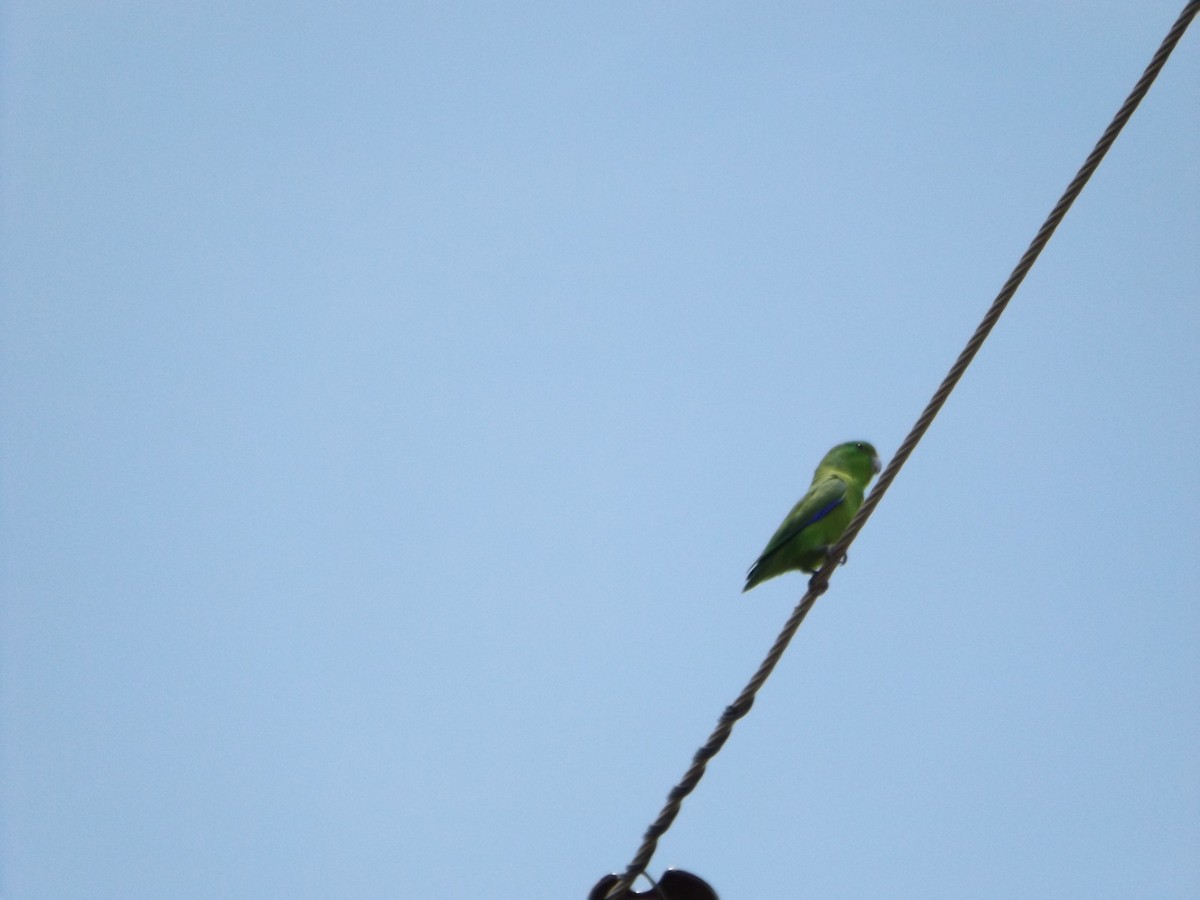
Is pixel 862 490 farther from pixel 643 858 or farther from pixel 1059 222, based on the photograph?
pixel 643 858

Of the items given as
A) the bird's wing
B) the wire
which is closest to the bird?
the bird's wing

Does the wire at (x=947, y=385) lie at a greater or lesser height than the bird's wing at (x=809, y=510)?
lesser

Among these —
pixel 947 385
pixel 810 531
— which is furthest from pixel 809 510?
pixel 947 385

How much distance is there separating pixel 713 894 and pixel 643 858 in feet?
1.14

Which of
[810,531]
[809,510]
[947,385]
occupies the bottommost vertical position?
[947,385]

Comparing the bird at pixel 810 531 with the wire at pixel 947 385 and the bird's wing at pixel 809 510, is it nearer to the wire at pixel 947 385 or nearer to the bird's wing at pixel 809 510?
the bird's wing at pixel 809 510

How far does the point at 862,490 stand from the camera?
8.66m

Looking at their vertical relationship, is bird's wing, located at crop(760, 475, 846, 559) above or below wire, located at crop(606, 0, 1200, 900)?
above

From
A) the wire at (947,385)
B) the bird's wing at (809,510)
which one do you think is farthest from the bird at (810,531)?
the wire at (947,385)

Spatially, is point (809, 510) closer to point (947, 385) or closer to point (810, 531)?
point (810, 531)

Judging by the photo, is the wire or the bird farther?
the bird

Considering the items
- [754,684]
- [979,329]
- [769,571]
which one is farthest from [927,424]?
[769,571]

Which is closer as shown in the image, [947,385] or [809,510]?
[947,385]

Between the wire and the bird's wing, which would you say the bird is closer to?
the bird's wing
